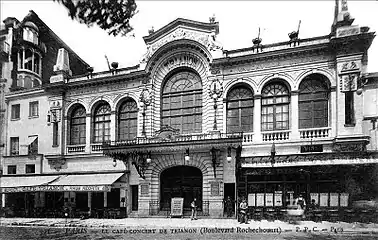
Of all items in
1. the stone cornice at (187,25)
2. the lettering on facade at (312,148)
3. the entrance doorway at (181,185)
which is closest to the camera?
the lettering on facade at (312,148)

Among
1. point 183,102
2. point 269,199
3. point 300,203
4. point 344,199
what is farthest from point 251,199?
point 183,102

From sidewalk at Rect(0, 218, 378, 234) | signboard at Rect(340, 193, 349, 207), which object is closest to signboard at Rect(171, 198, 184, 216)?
sidewalk at Rect(0, 218, 378, 234)

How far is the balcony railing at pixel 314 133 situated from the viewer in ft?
51.2

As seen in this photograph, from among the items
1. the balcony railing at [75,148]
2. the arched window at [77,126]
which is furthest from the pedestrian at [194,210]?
the arched window at [77,126]

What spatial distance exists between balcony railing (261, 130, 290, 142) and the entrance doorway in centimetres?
391

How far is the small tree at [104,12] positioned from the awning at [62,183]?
11514 millimetres

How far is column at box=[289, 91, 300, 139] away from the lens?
52.7ft

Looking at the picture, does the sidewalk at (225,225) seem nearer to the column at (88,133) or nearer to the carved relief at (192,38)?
the column at (88,133)

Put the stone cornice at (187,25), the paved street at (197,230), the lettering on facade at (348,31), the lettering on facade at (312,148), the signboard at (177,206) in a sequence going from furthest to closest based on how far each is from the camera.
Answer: the stone cornice at (187,25)
the signboard at (177,206)
the lettering on facade at (312,148)
the lettering on facade at (348,31)
the paved street at (197,230)

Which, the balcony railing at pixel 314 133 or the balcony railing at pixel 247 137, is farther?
the balcony railing at pixel 247 137

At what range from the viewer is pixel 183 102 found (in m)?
18.6

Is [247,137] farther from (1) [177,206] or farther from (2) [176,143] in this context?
(1) [177,206]

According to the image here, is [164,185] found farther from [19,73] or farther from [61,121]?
[19,73]

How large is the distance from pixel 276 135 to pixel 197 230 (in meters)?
6.18
